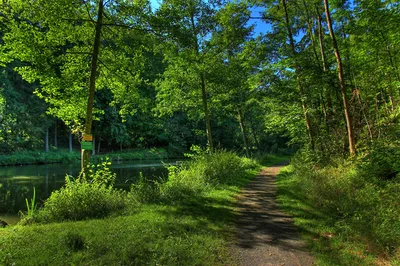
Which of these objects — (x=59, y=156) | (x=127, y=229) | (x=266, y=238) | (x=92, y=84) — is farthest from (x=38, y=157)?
(x=266, y=238)

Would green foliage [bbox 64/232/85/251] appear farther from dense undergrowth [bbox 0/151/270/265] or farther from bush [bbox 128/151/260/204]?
bush [bbox 128/151/260/204]

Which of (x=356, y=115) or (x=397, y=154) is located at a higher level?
(x=356, y=115)

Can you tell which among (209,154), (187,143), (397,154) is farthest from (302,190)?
(187,143)

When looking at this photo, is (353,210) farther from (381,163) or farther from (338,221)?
(381,163)

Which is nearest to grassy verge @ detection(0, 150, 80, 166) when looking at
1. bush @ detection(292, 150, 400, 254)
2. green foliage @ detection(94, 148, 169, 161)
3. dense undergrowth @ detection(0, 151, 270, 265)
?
green foliage @ detection(94, 148, 169, 161)

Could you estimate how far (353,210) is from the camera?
228 inches

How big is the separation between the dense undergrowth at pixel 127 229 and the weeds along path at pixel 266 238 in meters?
0.29

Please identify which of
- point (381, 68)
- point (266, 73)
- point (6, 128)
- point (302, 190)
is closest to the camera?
point (302, 190)

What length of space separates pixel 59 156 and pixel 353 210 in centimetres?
3587

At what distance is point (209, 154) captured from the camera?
43.8 ft

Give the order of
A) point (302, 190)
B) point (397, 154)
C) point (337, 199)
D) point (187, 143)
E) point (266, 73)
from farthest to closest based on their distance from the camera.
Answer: point (187, 143) → point (266, 73) → point (302, 190) → point (397, 154) → point (337, 199)

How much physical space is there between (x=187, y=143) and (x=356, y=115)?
37303 mm

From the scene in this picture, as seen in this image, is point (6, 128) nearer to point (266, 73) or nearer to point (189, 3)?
point (189, 3)

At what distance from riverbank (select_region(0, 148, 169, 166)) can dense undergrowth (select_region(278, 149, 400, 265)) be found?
2563 centimetres
